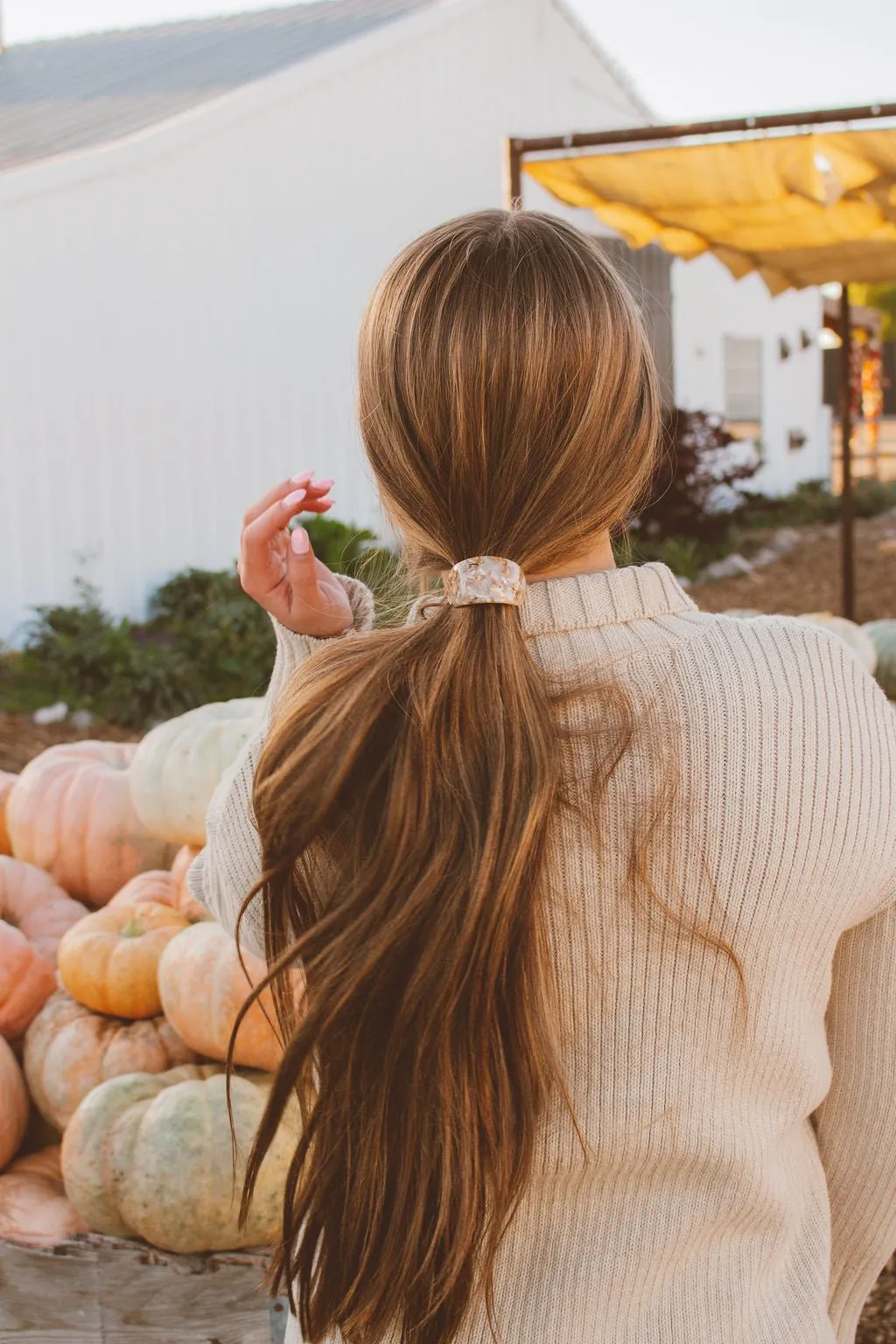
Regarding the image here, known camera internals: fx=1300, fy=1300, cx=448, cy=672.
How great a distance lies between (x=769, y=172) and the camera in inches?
215

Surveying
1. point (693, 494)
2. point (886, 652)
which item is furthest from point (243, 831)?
point (693, 494)

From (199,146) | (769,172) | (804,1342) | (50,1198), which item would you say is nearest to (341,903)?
(804,1342)

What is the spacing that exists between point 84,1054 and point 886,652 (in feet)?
14.9

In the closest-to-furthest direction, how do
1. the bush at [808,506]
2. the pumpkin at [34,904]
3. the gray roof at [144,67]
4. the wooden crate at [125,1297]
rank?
1. the wooden crate at [125,1297]
2. the pumpkin at [34,904]
3. the gray roof at [144,67]
4. the bush at [808,506]

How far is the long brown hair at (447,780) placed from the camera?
0.99 metres

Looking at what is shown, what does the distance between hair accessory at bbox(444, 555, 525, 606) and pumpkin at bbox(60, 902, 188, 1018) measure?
1.87 metres

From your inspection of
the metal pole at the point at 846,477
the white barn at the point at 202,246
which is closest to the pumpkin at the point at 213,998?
the white barn at the point at 202,246

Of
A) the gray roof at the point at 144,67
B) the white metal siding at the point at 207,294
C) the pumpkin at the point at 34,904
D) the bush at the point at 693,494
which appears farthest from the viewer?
the bush at the point at 693,494

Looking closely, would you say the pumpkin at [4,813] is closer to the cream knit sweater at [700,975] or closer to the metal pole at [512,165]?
the cream knit sweater at [700,975]

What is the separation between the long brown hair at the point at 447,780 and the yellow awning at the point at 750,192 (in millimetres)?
4703

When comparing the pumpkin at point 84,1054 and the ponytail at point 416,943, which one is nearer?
the ponytail at point 416,943

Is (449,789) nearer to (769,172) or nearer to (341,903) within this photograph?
(341,903)

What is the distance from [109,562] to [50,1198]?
511cm

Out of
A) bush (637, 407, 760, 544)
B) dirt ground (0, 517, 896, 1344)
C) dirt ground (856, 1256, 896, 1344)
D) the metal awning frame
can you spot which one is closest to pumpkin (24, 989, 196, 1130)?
dirt ground (856, 1256, 896, 1344)
